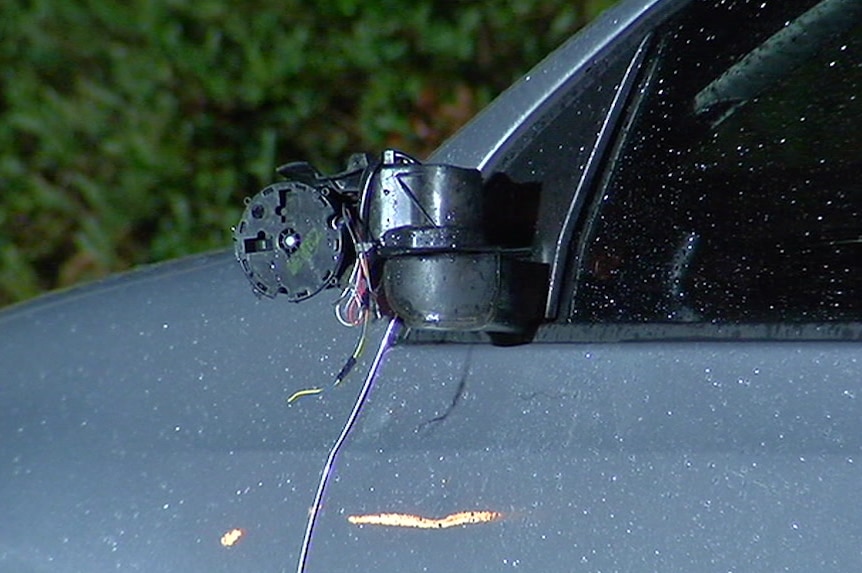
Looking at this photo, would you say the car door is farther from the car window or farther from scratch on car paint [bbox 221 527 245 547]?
scratch on car paint [bbox 221 527 245 547]

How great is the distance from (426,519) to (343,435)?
17cm

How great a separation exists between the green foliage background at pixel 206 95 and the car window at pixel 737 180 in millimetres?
2436

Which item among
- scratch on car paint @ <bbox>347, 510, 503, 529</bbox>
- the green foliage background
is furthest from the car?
the green foliage background

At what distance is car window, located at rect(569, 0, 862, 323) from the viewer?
64.4 inches

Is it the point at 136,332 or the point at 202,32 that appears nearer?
the point at 136,332

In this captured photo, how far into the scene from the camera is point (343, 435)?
1.74m

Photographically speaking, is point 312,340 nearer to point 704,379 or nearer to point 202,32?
point 704,379

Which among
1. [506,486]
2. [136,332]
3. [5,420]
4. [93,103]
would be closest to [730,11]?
[506,486]

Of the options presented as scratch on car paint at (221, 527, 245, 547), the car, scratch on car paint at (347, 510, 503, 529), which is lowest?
scratch on car paint at (221, 527, 245, 547)

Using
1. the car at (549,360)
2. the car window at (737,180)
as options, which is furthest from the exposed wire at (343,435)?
the car window at (737,180)

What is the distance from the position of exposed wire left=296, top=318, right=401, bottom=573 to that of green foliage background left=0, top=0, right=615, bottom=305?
8.44 feet

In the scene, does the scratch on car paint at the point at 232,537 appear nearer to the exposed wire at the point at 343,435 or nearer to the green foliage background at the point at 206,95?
Result: the exposed wire at the point at 343,435

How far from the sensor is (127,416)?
193 cm

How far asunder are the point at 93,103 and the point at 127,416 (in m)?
2.68
